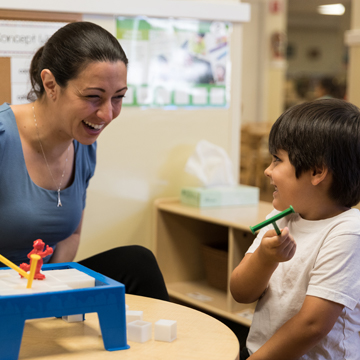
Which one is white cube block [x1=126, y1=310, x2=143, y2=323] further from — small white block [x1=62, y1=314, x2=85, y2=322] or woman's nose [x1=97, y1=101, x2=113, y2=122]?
woman's nose [x1=97, y1=101, x2=113, y2=122]

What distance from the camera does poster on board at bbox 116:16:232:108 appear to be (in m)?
2.48

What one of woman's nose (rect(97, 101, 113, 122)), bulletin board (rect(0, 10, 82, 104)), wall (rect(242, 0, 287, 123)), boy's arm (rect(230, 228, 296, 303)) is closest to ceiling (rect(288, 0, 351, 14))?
wall (rect(242, 0, 287, 123))

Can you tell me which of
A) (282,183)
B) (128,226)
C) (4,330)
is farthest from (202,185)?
(4,330)

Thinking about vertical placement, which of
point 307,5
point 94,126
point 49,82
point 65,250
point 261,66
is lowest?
point 65,250

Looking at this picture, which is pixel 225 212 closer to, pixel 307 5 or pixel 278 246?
pixel 278 246

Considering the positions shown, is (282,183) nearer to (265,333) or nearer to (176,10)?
(265,333)

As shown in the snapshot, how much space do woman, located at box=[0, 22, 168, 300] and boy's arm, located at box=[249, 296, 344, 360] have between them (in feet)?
1.45

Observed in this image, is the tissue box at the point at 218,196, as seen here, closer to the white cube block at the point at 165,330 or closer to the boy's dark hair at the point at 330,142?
the boy's dark hair at the point at 330,142

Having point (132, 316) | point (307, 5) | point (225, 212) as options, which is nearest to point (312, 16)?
point (307, 5)

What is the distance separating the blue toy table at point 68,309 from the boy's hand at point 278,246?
1.02 feet

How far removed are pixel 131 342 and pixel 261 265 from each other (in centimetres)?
33

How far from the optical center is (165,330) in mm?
1047

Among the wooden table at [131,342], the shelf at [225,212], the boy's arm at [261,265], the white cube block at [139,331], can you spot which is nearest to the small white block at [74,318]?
the wooden table at [131,342]

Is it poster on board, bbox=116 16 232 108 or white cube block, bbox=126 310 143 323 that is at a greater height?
poster on board, bbox=116 16 232 108
